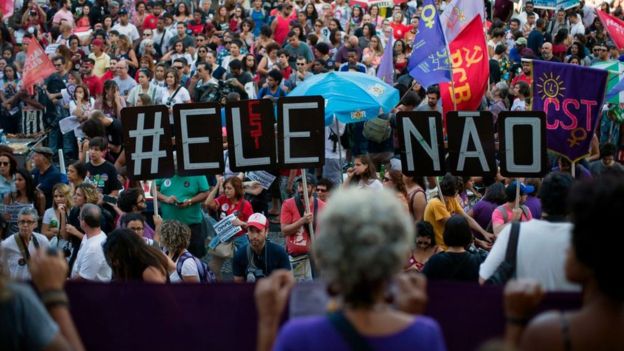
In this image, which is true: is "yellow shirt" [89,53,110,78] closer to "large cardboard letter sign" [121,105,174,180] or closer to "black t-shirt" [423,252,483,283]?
"large cardboard letter sign" [121,105,174,180]

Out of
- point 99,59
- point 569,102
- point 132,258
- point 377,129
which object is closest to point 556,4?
point 377,129

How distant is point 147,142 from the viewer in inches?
389

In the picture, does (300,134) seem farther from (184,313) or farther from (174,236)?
(184,313)

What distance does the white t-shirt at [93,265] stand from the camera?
8.41 meters

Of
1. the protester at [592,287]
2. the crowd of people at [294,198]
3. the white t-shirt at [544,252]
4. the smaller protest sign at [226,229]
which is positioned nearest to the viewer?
the crowd of people at [294,198]

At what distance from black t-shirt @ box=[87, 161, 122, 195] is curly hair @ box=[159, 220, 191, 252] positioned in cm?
319

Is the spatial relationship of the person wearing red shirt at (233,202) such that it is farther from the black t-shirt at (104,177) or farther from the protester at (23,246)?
the protester at (23,246)

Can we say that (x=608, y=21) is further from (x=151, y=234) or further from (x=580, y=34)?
(x=151, y=234)

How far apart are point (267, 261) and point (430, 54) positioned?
15.8 feet

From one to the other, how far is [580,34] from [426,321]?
64.2 ft

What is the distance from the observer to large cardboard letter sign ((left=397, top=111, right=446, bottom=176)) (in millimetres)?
9602

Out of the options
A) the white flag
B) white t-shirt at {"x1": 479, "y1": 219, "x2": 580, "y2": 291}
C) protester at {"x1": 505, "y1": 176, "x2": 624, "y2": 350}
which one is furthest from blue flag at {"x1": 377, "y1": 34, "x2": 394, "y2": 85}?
protester at {"x1": 505, "y1": 176, "x2": 624, "y2": 350}

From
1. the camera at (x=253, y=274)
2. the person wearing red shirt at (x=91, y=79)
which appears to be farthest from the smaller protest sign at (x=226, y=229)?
the person wearing red shirt at (x=91, y=79)

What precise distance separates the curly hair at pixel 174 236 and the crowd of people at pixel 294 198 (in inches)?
0.6
